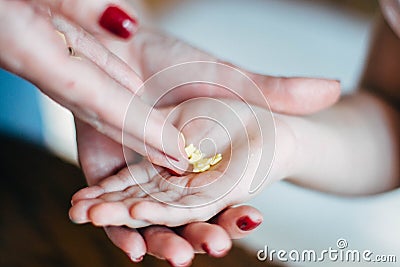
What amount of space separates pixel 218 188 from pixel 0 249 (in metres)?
0.60

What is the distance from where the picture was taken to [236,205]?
0.43 metres

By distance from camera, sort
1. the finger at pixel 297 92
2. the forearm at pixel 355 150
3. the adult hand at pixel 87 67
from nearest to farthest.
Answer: the adult hand at pixel 87 67, the finger at pixel 297 92, the forearm at pixel 355 150

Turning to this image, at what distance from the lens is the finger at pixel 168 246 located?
38cm

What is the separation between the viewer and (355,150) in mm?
640

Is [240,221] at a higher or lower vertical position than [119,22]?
lower

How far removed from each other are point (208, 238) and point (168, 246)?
0.08 ft

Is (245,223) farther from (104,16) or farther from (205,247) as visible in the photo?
(104,16)

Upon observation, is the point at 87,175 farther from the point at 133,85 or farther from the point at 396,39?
the point at 396,39

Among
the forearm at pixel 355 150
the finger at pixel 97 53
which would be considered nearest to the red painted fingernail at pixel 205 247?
the finger at pixel 97 53

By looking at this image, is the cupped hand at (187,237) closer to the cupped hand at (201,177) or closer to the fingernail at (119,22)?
the cupped hand at (201,177)

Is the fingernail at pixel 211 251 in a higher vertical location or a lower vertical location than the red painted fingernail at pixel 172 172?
lower

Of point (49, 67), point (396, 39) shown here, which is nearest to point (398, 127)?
point (396, 39)

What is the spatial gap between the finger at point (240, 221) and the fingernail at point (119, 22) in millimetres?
133

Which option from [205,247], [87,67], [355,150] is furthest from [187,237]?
[355,150]
